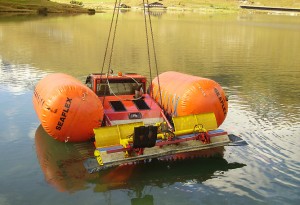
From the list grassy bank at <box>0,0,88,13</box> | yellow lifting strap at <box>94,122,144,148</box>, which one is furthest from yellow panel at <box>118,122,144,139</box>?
grassy bank at <box>0,0,88,13</box>

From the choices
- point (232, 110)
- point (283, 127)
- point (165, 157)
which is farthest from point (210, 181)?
point (232, 110)

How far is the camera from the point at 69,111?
1266 cm

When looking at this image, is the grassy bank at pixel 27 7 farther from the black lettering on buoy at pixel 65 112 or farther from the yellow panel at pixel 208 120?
the yellow panel at pixel 208 120

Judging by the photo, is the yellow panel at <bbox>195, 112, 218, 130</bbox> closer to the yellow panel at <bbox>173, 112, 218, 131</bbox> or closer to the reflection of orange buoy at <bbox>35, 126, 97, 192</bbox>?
the yellow panel at <bbox>173, 112, 218, 131</bbox>

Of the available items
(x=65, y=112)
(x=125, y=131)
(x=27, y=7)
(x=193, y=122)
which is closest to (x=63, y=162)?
(x=65, y=112)

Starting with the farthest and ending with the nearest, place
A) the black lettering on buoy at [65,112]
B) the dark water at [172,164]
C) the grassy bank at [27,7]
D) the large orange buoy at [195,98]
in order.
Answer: the grassy bank at [27,7] → the large orange buoy at [195,98] → the black lettering on buoy at [65,112] → the dark water at [172,164]

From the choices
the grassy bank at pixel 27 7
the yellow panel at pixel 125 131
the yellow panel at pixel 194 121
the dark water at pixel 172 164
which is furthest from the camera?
the grassy bank at pixel 27 7

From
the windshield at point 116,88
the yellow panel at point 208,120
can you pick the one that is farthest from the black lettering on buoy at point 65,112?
the yellow panel at point 208,120

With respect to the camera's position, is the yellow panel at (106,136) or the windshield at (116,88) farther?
the windshield at (116,88)

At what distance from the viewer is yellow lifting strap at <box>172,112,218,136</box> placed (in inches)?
511

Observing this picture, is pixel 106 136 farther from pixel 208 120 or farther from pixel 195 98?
pixel 195 98

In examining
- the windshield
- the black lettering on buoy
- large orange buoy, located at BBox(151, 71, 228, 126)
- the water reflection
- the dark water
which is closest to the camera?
the dark water

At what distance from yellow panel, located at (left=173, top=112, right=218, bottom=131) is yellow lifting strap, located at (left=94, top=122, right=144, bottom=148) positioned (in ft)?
5.96

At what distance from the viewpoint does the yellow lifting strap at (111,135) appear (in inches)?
464
